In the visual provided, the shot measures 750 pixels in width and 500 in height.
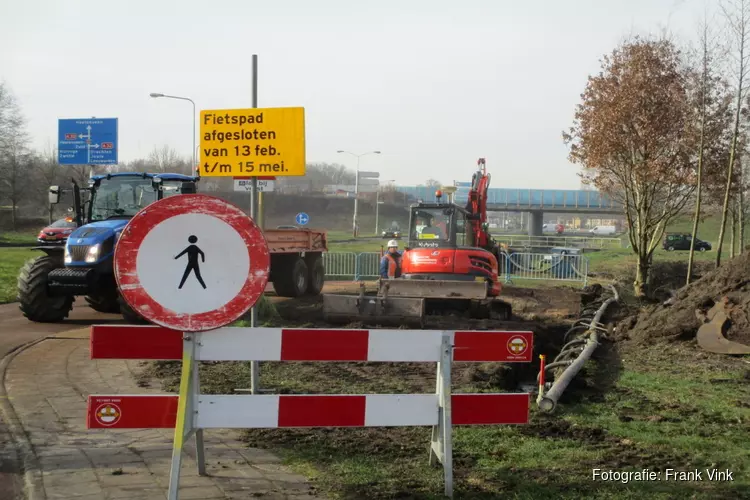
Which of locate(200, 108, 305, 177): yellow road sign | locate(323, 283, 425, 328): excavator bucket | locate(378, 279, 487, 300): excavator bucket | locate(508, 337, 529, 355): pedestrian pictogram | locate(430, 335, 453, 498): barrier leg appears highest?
locate(200, 108, 305, 177): yellow road sign

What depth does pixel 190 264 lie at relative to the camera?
14.4ft

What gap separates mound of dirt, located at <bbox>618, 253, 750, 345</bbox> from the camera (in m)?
10.1

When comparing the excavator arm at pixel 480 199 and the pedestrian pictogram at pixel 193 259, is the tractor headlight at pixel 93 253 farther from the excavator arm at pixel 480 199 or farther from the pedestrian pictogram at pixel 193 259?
the excavator arm at pixel 480 199

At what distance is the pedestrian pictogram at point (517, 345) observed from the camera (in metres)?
4.75

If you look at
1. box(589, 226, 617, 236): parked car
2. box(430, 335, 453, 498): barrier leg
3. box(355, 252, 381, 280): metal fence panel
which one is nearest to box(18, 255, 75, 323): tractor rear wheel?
box(430, 335, 453, 498): barrier leg

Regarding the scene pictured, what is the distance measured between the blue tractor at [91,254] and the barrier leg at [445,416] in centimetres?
886

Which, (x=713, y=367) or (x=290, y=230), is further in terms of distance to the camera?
(x=290, y=230)

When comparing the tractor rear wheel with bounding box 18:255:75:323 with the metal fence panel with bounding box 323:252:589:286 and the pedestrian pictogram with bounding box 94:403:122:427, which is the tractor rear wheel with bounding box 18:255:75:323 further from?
the metal fence panel with bounding box 323:252:589:286

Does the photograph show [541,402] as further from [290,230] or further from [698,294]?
[290,230]

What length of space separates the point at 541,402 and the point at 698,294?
6.21 meters

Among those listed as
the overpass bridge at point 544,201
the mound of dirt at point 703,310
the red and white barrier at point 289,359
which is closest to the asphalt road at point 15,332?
the red and white barrier at point 289,359

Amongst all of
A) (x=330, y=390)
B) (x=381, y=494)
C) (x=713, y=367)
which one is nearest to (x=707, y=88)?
(x=713, y=367)

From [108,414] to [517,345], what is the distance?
247cm

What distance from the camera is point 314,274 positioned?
66.8 feet
